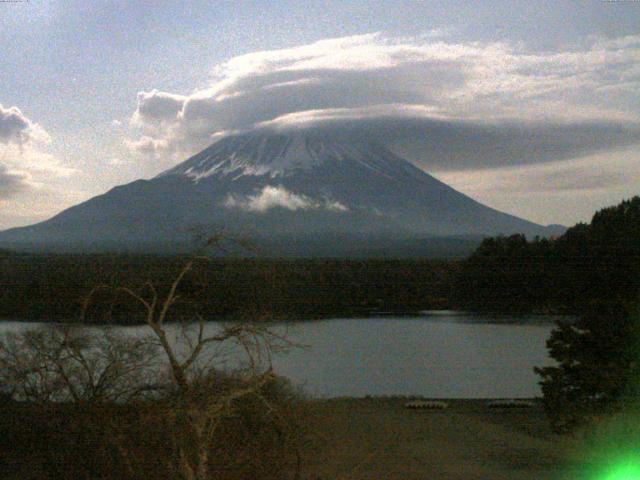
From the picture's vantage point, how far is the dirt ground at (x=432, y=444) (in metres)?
7.30

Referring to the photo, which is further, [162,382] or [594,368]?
[594,368]

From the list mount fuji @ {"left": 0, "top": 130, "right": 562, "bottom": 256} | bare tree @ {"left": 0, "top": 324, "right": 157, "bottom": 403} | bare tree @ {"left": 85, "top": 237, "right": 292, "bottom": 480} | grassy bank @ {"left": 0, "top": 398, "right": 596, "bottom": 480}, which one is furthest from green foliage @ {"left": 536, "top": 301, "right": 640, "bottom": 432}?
mount fuji @ {"left": 0, "top": 130, "right": 562, "bottom": 256}

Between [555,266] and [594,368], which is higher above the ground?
[555,266]

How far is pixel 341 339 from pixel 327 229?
128 ft

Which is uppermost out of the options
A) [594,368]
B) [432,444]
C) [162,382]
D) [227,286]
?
[227,286]

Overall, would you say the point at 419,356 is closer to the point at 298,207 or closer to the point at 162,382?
the point at 162,382

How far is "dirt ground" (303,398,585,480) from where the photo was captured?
287 inches

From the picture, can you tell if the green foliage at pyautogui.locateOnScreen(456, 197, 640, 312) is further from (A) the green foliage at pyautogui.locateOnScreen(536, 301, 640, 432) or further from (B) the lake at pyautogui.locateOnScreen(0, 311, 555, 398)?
(A) the green foliage at pyautogui.locateOnScreen(536, 301, 640, 432)

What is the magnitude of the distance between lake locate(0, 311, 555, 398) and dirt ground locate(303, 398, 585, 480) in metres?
1.73

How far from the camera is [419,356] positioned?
1730 centimetres

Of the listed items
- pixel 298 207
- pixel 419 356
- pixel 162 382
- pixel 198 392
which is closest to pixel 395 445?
pixel 162 382

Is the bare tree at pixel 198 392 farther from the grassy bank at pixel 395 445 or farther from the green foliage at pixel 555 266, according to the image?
the green foliage at pixel 555 266

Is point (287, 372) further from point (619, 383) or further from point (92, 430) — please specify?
point (92, 430)

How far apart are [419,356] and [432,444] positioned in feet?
29.0
